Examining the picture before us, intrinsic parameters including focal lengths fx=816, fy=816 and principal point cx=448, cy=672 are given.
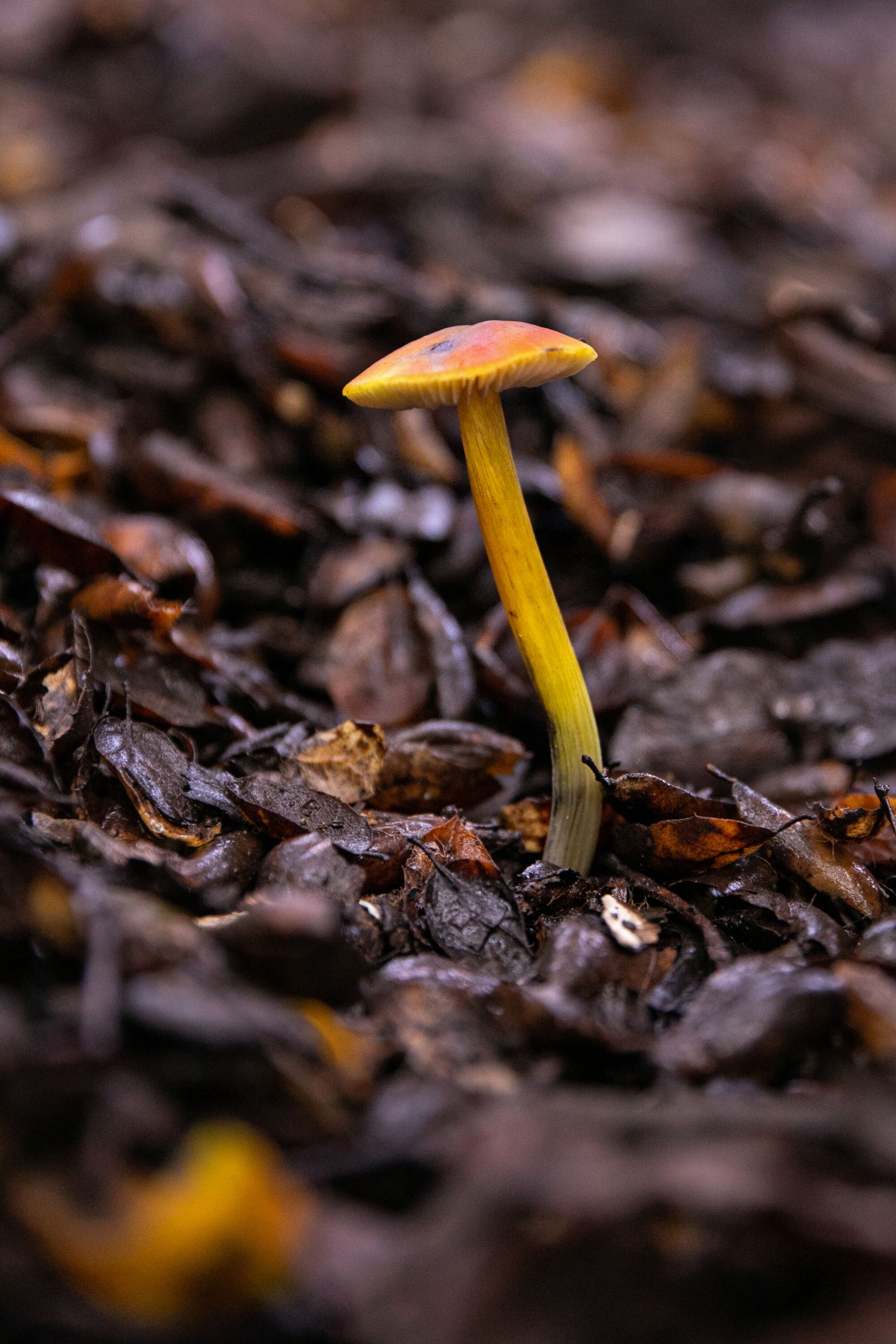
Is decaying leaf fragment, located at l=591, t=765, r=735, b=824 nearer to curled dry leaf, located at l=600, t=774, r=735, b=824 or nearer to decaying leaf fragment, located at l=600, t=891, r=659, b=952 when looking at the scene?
→ curled dry leaf, located at l=600, t=774, r=735, b=824

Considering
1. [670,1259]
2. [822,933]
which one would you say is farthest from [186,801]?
[822,933]

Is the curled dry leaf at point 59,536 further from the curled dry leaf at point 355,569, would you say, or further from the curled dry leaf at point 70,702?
the curled dry leaf at point 355,569

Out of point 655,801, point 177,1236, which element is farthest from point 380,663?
point 177,1236

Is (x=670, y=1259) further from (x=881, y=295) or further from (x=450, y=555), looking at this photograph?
(x=881, y=295)

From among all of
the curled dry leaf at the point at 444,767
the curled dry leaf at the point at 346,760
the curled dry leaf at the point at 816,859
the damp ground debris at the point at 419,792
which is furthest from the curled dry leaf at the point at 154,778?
the curled dry leaf at the point at 816,859

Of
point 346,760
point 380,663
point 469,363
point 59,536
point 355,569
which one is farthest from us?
point 355,569

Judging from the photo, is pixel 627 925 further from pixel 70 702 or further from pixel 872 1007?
pixel 70 702
